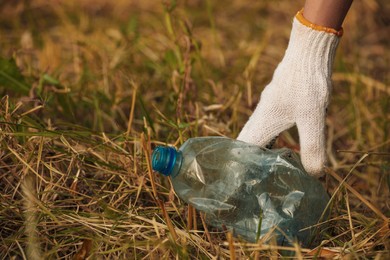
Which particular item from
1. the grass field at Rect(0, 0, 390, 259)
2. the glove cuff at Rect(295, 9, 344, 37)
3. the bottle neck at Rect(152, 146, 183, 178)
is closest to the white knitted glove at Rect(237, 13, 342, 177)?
the glove cuff at Rect(295, 9, 344, 37)

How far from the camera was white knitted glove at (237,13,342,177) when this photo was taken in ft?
5.95

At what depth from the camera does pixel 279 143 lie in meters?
2.40

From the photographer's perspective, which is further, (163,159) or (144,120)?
(144,120)

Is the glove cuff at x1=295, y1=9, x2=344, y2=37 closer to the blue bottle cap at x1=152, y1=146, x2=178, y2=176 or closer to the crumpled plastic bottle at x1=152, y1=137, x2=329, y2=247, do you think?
the crumpled plastic bottle at x1=152, y1=137, x2=329, y2=247

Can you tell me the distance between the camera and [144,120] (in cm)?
206

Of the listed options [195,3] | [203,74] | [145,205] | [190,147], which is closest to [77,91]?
[203,74]

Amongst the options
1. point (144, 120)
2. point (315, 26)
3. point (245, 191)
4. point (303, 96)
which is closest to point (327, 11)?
point (315, 26)

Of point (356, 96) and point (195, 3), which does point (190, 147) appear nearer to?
point (356, 96)

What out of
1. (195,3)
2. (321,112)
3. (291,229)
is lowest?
(195,3)

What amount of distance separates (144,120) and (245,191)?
18.5 inches

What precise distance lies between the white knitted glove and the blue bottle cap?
32 cm

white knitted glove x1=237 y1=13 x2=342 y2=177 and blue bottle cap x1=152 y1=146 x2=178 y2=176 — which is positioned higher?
white knitted glove x1=237 y1=13 x2=342 y2=177

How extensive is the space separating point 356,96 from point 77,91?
1.35 metres

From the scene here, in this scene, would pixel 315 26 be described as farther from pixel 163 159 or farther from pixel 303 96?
pixel 163 159
